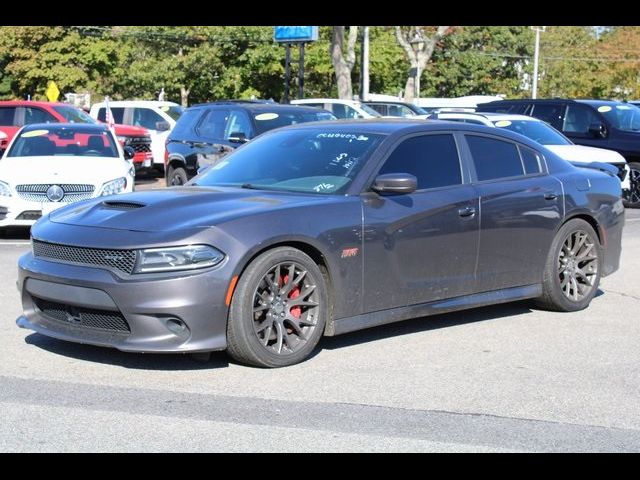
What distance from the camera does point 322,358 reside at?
6.88 metres

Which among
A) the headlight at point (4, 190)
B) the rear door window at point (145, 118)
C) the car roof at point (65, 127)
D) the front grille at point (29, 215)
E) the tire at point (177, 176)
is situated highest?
the car roof at point (65, 127)

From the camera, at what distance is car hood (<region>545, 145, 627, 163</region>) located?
17016 mm

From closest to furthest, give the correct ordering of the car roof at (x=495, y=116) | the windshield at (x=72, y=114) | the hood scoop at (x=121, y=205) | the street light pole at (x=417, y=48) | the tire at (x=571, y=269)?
1. the hood scoop at (x=121, y=205)
2. the tire at (x=571, y=269)
3. the car roof at (x=495, y=116)
4. the windshield at (x=72, y=114)
5. the street light pole at (x=417, y=48)

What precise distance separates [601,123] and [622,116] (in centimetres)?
62

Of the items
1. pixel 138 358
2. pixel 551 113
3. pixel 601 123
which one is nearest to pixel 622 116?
pixel 601 123

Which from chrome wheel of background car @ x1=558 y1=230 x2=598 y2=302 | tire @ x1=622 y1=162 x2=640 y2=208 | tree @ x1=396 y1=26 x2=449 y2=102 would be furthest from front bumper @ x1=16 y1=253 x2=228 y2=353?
tree @ x1=396 y1=26 x2=449 y2=102

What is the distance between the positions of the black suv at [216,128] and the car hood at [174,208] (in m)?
8.55

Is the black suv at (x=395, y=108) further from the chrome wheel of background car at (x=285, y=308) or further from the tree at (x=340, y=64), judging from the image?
the chrome wheel of background car at (x=285, y=308)

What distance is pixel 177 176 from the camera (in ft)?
55.2

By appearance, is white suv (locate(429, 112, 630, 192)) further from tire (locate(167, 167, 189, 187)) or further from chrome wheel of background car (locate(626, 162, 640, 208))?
tire (locate(167, 167, 189, 187))

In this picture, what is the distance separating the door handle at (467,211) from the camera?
24.9 ft

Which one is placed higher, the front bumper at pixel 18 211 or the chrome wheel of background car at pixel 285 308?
the chrome wheel of background car at pixel 285 308

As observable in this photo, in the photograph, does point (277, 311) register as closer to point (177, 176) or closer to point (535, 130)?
point (177, 176)

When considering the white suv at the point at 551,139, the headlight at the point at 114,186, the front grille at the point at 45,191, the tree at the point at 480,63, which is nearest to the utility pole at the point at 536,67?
the tree at the point at 480,63
